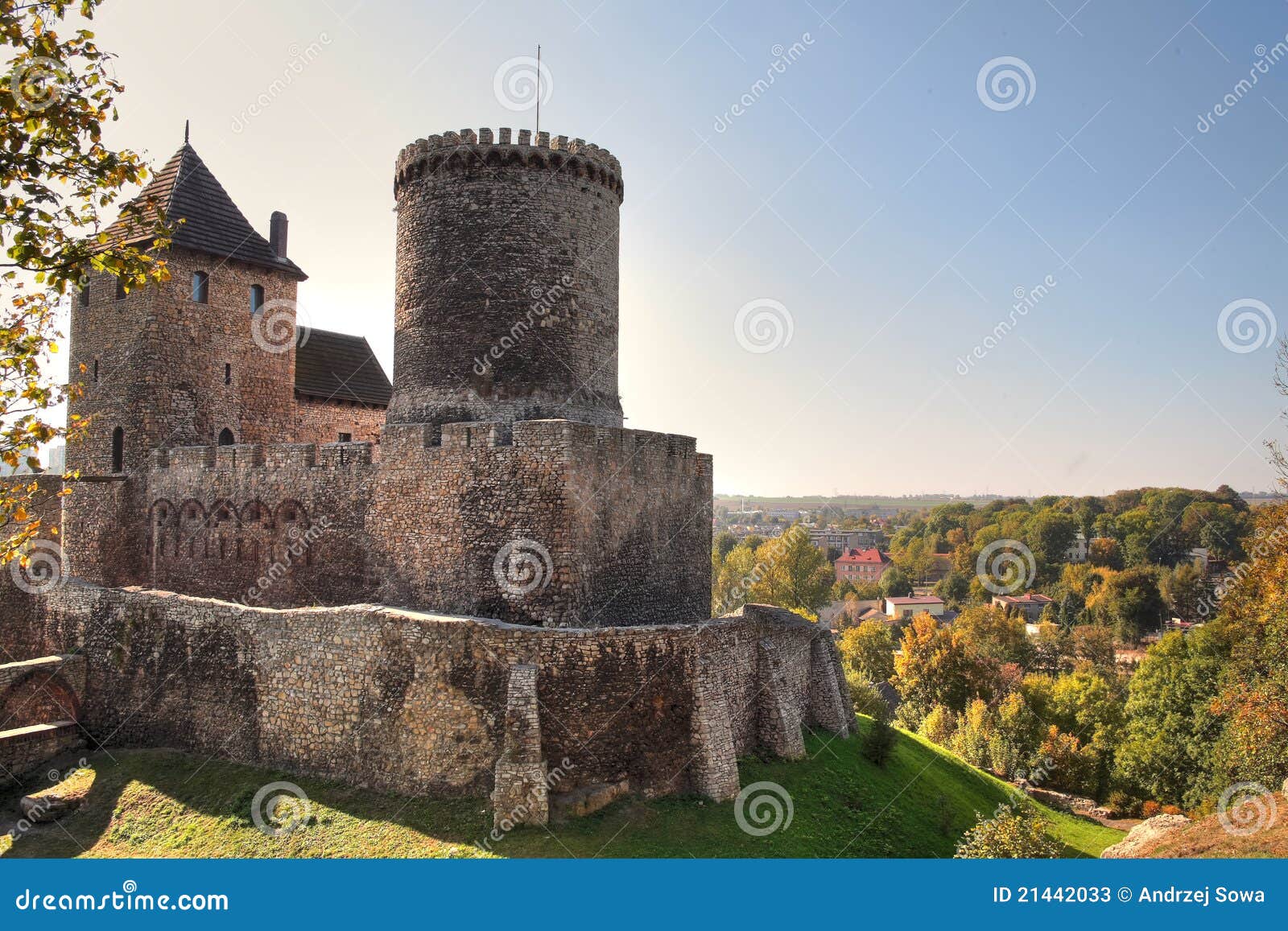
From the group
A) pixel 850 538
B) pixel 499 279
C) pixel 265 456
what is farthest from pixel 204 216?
pixel 850 538

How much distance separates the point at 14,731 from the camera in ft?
54.4

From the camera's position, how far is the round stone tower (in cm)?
1727

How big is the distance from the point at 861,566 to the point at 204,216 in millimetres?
106396

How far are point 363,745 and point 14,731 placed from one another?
28.2 feet

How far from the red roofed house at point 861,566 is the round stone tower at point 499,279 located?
100900mm

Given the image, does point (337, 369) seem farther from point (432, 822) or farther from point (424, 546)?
point (432, 822)

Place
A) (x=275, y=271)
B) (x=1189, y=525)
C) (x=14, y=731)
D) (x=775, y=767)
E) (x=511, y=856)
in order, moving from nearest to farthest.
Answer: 1. (x=511, y=856)
2. (x=775, y=767)
3. (x=14, y=731)
4. (x=275, y=271)
5. (x=1189, y=525)

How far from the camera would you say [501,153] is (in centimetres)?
1734

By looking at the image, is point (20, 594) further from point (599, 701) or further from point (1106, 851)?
point (1106, 851)

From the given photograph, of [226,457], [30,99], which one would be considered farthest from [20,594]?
[30,99]

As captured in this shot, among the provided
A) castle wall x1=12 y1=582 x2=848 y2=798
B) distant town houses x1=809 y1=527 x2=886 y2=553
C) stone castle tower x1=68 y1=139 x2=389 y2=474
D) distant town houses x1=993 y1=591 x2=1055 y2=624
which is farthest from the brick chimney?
distant town houses x1=809 y1=527 x2=886 y2=553

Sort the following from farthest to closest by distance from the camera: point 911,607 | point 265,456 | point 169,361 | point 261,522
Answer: point 911,607, point 169,361, point 265,456, point 261,522

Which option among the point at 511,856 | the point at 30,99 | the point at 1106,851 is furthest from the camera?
the point at 1106,851

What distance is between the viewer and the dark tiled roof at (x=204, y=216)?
21328mm
